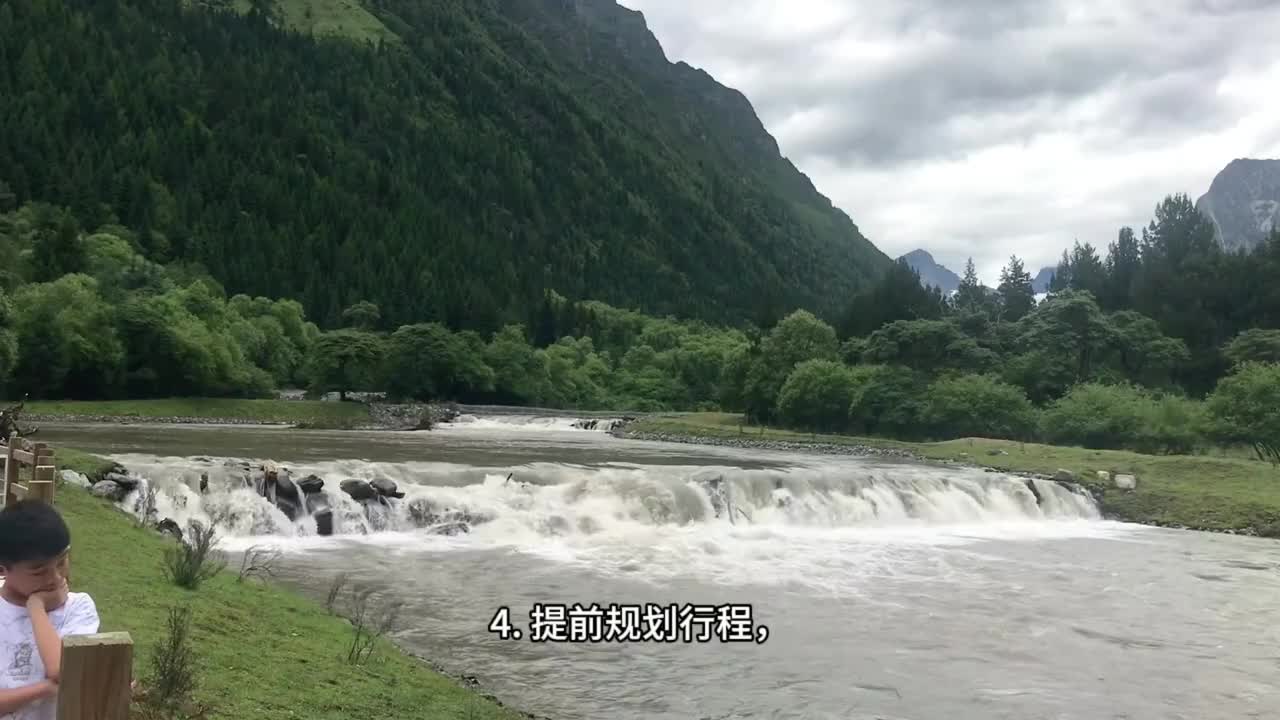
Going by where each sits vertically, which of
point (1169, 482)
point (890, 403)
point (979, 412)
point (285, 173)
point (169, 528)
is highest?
point (285, 173)

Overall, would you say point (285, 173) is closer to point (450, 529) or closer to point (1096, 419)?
point (1096, 419)

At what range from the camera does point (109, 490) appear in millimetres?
20000

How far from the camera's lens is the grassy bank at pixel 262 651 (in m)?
8.09

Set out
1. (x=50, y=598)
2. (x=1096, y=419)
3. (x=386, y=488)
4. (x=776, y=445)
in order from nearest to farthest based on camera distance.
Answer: (x=50, y=598), (x=386, y=488), (x=1096, y=419), (x=776, y=445)

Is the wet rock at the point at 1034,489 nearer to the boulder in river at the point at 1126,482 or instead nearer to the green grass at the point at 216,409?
the boulder in river at the point at 1126,482

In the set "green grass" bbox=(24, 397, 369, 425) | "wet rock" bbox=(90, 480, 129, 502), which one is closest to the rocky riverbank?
"green grass" bbox=(24, 397, 369, 425)

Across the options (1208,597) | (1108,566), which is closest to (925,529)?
(1108,566)

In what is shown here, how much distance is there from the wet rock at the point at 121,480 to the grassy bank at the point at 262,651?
793 cm

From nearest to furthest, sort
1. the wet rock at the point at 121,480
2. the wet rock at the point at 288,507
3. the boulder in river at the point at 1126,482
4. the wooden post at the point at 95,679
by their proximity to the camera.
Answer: the wooden post at the point at 95,679, the wet rock at the point at 121,480, the wet rock at the point at 288,507, the boulder in river at the point at 1126,482

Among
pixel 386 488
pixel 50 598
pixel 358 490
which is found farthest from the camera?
pixel 386 488

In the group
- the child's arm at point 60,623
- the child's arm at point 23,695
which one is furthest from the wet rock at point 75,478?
the child's arm at point 23,695

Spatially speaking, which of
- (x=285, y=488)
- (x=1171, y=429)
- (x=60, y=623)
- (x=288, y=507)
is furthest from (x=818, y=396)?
(x=60, y=623)

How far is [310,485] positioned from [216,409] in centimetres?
4569

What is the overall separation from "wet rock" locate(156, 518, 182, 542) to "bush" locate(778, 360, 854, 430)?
47.4 meters
